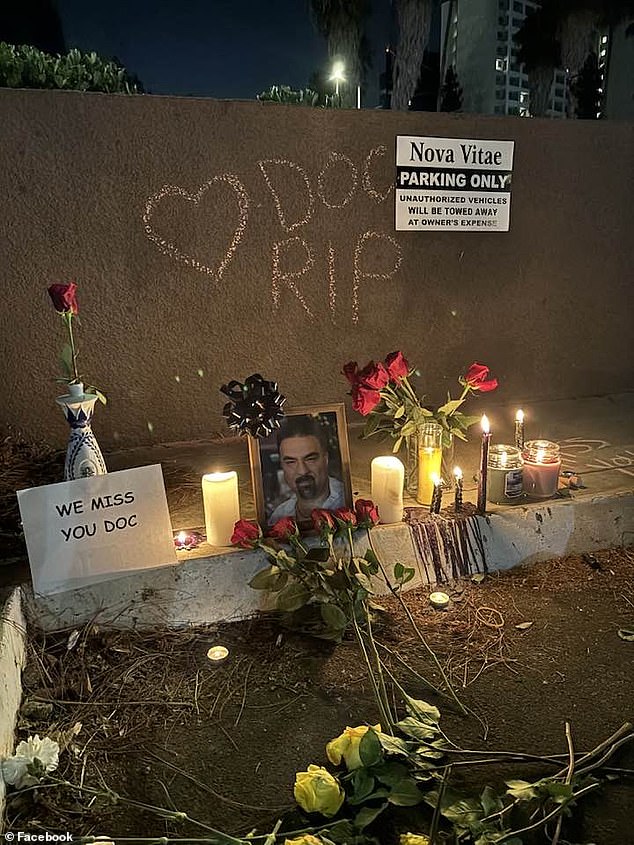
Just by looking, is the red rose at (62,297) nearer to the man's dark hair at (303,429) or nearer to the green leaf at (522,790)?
the man's dark hair at (303,429)

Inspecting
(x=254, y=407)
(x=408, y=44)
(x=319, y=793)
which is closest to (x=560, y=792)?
(x=319, y=793)

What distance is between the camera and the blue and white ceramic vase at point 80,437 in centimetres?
157

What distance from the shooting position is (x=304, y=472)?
1699 millimetres

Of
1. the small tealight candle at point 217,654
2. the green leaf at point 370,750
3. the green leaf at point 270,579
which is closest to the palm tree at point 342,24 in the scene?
the green leaf at point 270,579

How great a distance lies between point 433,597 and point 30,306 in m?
1.65

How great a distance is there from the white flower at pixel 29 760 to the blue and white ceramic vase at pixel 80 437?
628mm

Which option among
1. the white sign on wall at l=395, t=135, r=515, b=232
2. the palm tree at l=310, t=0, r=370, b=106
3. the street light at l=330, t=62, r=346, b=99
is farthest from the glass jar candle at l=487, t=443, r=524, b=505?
the palm tree at l=310, t=0, r=370, b=106

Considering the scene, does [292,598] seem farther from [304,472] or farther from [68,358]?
[68,358]

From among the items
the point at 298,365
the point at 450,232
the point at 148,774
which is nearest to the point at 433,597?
the point at 148,774

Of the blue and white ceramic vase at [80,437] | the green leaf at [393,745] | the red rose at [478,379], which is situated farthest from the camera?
the red rose at [478,379]

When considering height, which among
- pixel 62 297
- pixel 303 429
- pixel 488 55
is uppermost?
pixel 488 55

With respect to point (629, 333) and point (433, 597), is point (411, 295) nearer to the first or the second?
point (629, 333)

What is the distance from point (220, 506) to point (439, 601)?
0.60 metres

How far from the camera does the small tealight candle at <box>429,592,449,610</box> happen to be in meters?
1.67
